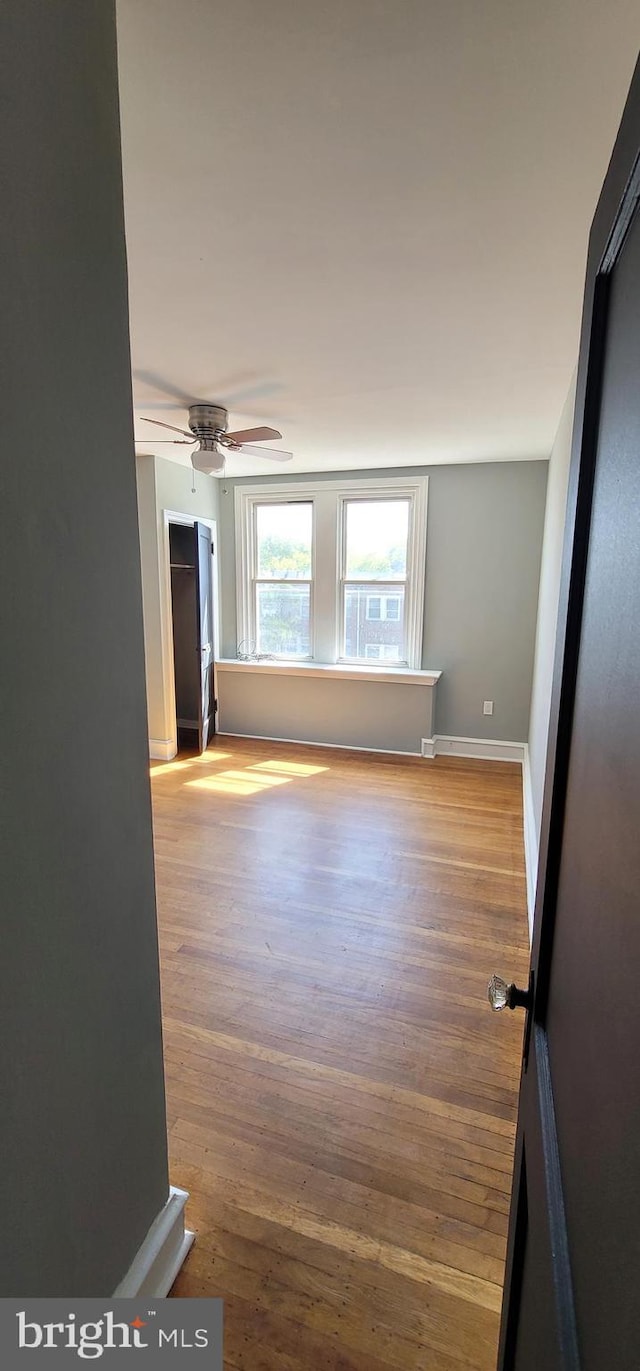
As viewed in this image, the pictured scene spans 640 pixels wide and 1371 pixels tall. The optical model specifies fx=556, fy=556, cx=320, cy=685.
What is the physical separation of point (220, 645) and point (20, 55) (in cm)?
511

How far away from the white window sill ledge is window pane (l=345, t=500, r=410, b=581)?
0.85m

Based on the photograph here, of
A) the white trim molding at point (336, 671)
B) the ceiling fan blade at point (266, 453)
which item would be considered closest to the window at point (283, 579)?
the white trim molding at point (336, 671)

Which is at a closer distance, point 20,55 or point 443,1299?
point 20,55

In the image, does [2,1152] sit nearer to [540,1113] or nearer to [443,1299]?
[540,1113]

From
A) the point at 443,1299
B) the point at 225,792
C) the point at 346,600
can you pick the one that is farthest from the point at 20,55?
the point at 346,600

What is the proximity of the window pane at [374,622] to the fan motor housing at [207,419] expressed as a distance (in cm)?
222

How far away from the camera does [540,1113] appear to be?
0.71m

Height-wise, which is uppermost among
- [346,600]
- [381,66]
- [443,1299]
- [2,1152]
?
[381,66]

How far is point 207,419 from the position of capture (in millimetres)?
3176

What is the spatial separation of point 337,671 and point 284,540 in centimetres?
143

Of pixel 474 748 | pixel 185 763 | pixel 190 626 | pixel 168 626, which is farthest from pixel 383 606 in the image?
pixel 185 763

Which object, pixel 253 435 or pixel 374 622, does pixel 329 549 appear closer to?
pixel 374 622

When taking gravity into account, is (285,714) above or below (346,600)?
below

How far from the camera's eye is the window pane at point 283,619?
5.46 m
